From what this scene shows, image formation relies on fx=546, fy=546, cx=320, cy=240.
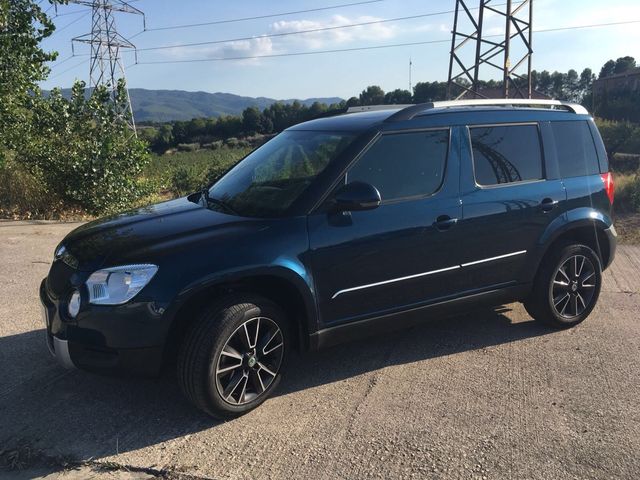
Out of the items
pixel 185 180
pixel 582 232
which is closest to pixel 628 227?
pixel 582 232

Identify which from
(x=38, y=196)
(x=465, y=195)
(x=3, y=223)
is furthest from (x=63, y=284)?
(x=38, y=196)

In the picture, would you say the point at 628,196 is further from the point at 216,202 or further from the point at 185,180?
the point at 185,180

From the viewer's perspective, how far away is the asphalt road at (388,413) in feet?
9.62

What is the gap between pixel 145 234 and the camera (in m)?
3.50

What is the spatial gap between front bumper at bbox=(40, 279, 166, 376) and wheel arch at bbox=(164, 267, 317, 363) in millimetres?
110

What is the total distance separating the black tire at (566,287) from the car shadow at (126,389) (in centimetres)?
20

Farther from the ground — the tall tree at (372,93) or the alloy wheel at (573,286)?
the tall tree at (372,93)

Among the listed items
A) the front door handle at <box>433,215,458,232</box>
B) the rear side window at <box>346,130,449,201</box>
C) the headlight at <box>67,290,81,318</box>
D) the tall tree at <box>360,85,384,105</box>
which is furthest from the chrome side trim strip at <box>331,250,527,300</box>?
the tall tree at <box>360,85,384,105</box>

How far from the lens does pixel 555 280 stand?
15.4ft

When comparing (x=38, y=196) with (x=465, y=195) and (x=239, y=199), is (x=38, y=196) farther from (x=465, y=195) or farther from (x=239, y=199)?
(x=465, y=195)

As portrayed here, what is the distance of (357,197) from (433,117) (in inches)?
43.7

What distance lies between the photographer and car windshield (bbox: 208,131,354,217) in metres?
3.75

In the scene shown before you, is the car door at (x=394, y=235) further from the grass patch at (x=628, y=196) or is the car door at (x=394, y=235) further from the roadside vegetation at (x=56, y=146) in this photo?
the grass patch at (x=628, y=196)

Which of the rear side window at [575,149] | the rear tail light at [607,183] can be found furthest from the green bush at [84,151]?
the rear tail light at [607,183]
